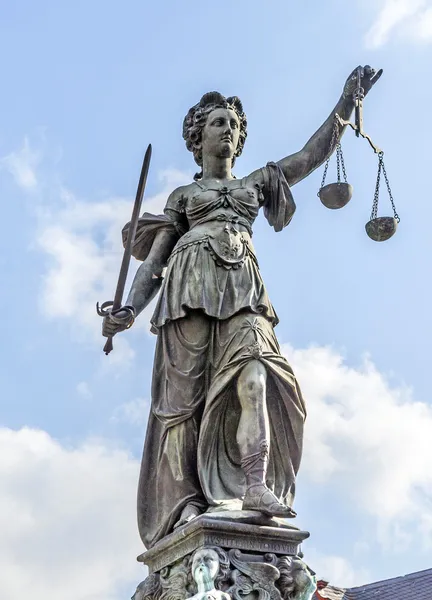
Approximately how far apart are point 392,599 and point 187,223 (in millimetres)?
17829

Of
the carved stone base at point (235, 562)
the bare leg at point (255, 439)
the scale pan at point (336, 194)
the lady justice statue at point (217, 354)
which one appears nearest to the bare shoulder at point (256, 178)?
the lady justice statue at point (217, 354)

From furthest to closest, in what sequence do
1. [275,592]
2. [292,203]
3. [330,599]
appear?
[330,599]
[292,203]
[275,592]

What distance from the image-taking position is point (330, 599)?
2627 cm

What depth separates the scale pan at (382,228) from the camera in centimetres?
1187

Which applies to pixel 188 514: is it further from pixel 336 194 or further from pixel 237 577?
pixel 336 194

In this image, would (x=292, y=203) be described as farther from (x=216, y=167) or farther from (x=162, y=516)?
(x=162, y=516)

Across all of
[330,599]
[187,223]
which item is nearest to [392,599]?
[330,599]

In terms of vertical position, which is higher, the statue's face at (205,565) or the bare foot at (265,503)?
the bare foot at (265,503)

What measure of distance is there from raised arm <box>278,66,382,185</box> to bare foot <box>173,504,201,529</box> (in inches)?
113

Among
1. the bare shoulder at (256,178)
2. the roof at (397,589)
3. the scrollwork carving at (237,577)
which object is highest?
the roof at (397,589)

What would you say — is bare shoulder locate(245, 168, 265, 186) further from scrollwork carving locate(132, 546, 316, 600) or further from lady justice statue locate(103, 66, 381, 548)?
scrollwork carving locate(132, 546, 316, 600)

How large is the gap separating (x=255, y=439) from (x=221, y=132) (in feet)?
8.92

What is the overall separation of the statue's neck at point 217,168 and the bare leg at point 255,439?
1898 millimetres

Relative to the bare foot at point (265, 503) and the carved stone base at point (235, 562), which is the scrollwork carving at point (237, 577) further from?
the bare foot at point (265, 503)
